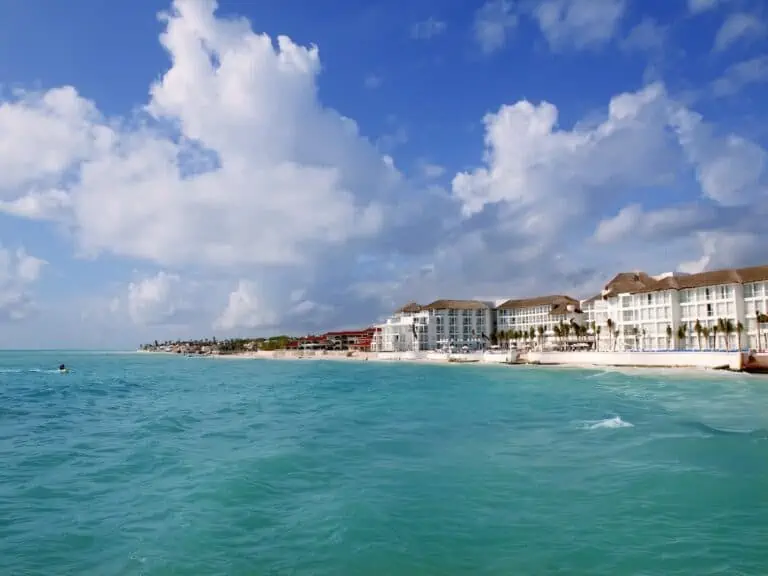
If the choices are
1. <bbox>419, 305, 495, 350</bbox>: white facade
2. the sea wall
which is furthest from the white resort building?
<bbox>419, 305, 495, 350</bbox>: white facade

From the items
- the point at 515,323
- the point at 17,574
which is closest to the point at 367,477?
the point at 17,574

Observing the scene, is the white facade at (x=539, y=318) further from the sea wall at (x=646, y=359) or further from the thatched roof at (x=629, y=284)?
the sea wall at (x=646, y=359)

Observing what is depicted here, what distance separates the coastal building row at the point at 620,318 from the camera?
78.1 m

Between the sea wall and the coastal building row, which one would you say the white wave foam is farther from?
the coastal building row

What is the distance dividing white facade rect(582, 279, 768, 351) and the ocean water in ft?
192

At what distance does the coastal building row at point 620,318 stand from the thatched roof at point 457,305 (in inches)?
9.4

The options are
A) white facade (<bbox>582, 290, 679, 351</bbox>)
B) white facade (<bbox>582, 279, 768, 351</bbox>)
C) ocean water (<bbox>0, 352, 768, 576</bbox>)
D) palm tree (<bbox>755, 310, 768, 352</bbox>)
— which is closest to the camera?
ocean water (<bbox>0, 352, 768, 576</bbox>)

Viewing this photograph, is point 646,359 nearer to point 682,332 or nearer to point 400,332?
point 682,332

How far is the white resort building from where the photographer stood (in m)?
77.2

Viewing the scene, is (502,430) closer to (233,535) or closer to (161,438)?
(161,438)

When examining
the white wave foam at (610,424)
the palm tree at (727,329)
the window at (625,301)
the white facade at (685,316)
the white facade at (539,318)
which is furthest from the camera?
the white facade at (539,318)

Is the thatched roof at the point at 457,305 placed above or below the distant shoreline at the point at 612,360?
above

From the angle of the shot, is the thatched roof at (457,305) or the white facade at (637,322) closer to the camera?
the white facade at (637,322)

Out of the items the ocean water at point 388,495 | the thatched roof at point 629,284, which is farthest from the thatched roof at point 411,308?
the ocean water at point 388,495
